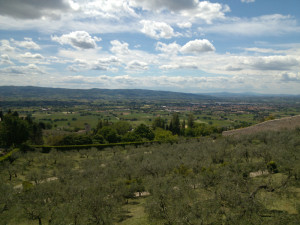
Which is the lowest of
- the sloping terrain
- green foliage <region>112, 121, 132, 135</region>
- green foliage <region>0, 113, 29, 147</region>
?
green foliage <region>112, 121, 132, 135</region>

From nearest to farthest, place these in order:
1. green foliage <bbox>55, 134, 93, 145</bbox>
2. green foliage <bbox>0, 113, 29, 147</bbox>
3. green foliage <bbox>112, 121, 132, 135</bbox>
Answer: green foliage <bbox>0, 113, 29, 147</bbox> < green foliage <bbox>55, 134, 93, 145</bbox> < green foliage <bbox>112, 121, 132, 135</bbox>

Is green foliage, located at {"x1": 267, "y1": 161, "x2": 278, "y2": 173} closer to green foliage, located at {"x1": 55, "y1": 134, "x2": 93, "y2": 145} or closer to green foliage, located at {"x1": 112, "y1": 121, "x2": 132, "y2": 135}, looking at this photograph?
green foliage, located at {"x1": 55, "y1": 134, "x2": 93, "y2": 145}

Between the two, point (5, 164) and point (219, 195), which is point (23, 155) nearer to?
point (5, 164)

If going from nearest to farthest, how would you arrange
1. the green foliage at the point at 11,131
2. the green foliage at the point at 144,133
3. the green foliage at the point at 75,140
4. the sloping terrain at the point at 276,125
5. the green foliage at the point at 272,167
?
1. the green foliage at the point at 272,167
2. the sloping terrain at the point at 276,125
3. the green foliage at the point at 11,131
4. the green foliage at the point at 75,140
5. the green foliage at the point at 144,133

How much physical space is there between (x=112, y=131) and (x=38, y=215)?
1878 inches

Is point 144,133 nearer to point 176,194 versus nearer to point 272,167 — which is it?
point 272,167

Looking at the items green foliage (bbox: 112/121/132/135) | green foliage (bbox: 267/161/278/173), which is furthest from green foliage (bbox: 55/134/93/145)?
green foliage (bbox: 267/161/278/173)

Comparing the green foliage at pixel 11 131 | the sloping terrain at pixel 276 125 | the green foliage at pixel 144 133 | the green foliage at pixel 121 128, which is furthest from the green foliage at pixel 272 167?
the green foliage at pixel 121 128

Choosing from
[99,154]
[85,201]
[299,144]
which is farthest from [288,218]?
[99,154]

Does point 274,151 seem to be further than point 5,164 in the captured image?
No

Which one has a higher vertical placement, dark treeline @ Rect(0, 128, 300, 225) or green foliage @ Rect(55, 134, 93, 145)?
dark treeline @ Rect(0, 128, 300, 225)

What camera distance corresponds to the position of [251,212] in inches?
527

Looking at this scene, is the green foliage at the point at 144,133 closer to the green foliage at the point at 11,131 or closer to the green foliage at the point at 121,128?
the green foliage at the point at 121,128

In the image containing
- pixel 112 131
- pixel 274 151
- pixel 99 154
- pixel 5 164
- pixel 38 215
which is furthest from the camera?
pixel 112 131
